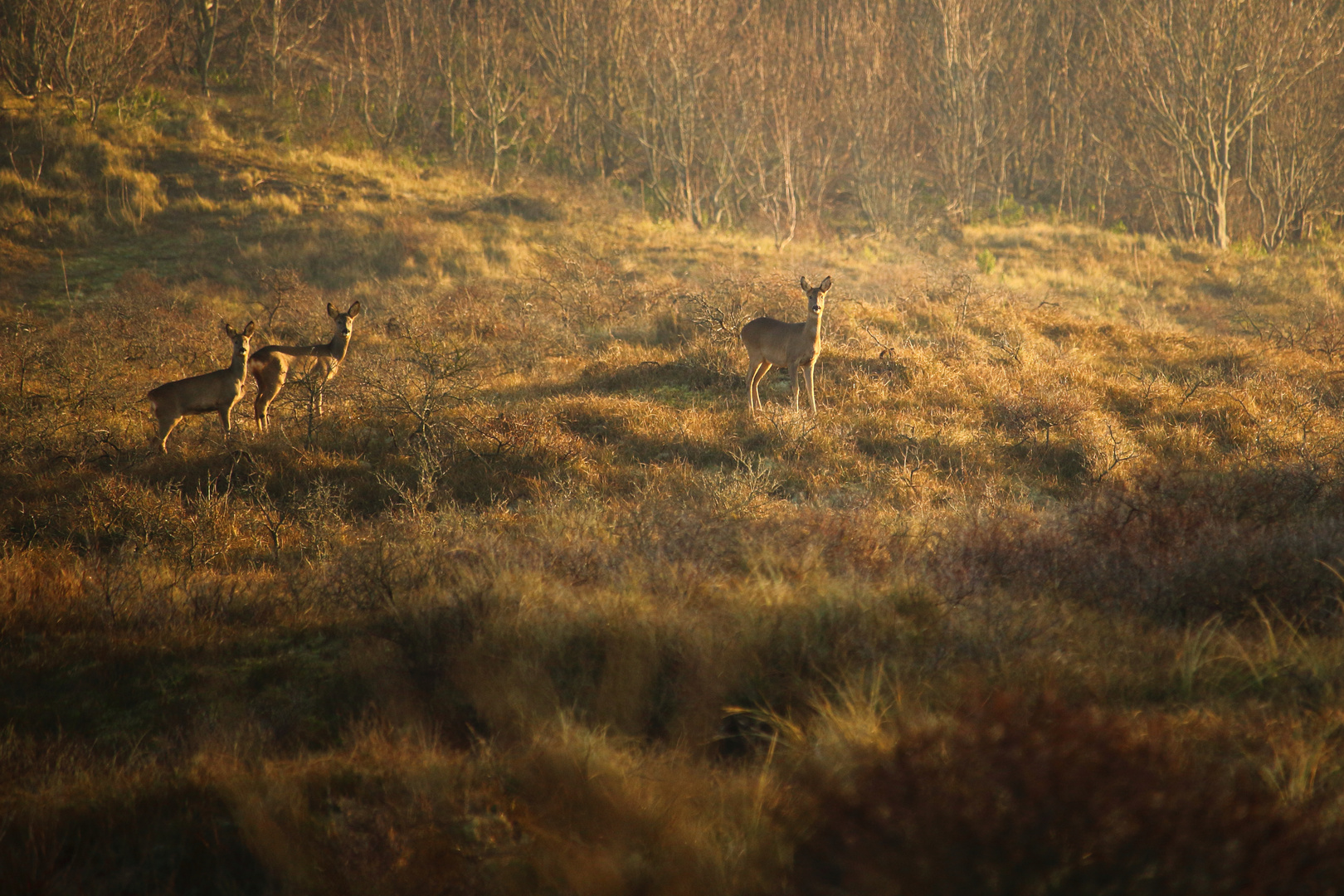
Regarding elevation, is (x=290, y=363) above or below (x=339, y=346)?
below

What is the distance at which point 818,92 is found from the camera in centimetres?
2925

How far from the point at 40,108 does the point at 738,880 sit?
→ 26051 mm

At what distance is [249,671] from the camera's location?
395 centimetres

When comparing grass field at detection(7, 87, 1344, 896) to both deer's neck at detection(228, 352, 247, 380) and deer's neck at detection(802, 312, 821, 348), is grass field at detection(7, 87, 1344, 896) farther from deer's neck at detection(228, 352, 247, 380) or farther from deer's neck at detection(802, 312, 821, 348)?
deer's neck at detection(802, 312, 821, 348)

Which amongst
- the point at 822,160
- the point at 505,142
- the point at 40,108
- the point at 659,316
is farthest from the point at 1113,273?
the point at 40,108

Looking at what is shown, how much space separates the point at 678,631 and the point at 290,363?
7.60 m

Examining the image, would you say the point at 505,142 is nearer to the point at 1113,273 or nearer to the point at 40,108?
the point at 40,108

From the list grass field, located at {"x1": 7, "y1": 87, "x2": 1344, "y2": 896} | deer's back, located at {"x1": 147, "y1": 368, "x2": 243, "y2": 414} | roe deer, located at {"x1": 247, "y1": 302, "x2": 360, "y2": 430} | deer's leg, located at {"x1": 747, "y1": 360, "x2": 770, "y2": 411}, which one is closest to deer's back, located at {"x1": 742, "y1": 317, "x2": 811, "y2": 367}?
deer's leg, located at {"x1": 747, "y1": 360, "x2": 770, "y2": 411}

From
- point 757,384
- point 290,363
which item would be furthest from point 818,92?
point 290,363

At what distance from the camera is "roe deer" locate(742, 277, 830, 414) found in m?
9.52

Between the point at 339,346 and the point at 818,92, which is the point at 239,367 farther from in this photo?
the point at 818,92

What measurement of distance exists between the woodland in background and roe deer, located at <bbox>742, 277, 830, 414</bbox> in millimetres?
15723

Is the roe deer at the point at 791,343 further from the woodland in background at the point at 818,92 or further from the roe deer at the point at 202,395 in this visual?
the woodland in background at the point at 818,92

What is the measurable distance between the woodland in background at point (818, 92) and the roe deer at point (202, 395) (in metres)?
17.8
